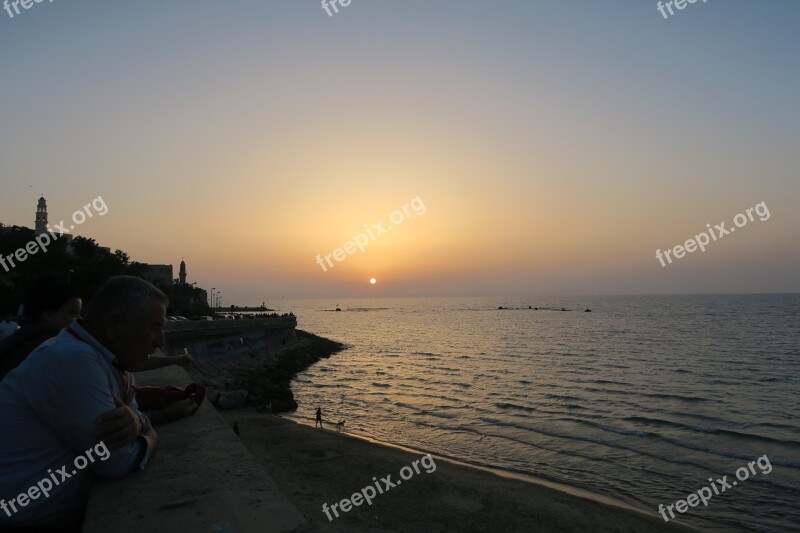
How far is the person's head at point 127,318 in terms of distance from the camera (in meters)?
2.81

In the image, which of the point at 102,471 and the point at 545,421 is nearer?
the point at 102,471

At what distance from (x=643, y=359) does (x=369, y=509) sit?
43.8 metres

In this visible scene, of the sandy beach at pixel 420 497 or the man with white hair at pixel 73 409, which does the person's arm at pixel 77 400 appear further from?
the sandy beach at pixel 420 497

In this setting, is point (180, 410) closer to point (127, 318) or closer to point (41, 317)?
point (41, 317)

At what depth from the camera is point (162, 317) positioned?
118 inches

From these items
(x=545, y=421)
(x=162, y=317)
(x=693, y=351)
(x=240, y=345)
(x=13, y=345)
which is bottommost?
(x=693, y=351)

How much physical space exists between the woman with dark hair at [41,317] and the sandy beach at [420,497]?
8.94 meters

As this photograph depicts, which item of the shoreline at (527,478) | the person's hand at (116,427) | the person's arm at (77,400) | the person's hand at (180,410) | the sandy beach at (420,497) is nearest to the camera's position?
the person's arm at (77,400)

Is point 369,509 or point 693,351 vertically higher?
point 369,509

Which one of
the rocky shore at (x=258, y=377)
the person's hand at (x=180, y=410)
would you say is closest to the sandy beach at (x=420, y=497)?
the rocky shore at (x=258, y=377)

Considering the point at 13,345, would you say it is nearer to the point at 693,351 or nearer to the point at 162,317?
the point at 162,317

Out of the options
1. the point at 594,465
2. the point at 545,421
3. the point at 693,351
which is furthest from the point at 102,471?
the point at 693,351

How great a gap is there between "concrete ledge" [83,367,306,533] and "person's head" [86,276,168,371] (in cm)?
81

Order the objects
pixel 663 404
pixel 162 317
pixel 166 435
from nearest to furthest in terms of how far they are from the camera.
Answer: pixel 162 317 → pixel 166 435 → pixel 663 404
